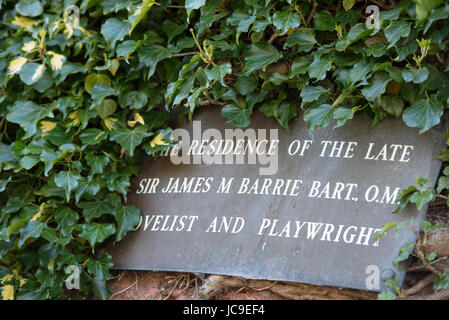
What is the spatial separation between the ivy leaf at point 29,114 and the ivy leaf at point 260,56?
105cm

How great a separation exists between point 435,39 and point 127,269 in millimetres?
1677

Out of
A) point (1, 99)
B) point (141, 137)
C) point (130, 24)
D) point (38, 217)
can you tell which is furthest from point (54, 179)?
point (130, 24)

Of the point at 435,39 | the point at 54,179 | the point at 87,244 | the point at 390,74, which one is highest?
the point at 435,39

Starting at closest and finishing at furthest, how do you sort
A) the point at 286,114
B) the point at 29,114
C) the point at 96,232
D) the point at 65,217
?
1. the point at 286,114
2. the point at 96,232
3. the point at 65,217
4. the point at 29,114

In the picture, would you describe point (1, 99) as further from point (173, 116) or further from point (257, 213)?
point (257, 213)

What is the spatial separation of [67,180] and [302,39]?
1.28 meters

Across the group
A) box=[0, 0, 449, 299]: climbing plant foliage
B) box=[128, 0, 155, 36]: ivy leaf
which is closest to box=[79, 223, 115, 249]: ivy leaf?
box=[0, 0, 449, 299]: climbing plant foliage

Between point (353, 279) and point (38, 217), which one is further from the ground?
point (353, 279)

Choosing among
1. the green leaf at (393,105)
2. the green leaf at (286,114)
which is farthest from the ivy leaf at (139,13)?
the green leaf at (393,105)

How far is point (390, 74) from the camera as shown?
6.93 feet

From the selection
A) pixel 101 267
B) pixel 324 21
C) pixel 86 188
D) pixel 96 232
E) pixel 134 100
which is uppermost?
pixel 324 21

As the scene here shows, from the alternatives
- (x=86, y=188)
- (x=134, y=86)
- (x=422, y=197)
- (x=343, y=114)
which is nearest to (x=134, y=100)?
(x=134, y=86)

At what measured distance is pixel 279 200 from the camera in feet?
7.72

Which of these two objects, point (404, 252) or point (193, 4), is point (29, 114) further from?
point (404, 252)
